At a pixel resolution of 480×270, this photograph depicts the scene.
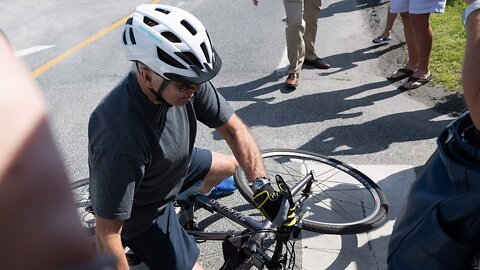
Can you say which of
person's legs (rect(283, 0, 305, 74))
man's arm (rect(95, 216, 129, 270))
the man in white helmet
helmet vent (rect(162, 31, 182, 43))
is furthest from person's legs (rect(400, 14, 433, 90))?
man's arm (rect(95, 216, 129, 270))

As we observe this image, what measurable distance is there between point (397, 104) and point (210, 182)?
290cm

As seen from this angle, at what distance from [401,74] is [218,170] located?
3.56m

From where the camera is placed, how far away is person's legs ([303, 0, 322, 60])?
688 cm

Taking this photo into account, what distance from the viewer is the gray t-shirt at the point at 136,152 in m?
2.68

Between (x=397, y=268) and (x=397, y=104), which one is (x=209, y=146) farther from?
(x=397, y=268)

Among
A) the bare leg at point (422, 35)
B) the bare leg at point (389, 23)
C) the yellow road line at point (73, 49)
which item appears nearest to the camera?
the bare leg at point (422, 35)

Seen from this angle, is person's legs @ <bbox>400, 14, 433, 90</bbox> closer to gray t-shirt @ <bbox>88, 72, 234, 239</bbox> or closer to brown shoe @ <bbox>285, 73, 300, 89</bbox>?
brown shoe @ <bbox>285, 73, 300, 89</bbox>

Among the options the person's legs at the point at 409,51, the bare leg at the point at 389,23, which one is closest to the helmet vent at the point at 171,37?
the person's legs at the point at 409,51

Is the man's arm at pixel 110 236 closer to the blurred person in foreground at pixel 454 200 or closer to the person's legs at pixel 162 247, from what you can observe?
the person's legs at pixel 162 247

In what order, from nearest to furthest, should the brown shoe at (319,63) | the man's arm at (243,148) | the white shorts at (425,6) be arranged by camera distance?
the man's arm at (243,148), the white shorts at (425,6), the brown shoe at (319,63)

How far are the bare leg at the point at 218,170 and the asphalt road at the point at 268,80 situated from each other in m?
1.04

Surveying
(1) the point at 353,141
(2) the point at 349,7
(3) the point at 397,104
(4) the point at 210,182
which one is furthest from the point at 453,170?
(2) the point at 349,7

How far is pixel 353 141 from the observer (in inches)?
206

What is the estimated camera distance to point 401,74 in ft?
21.4
